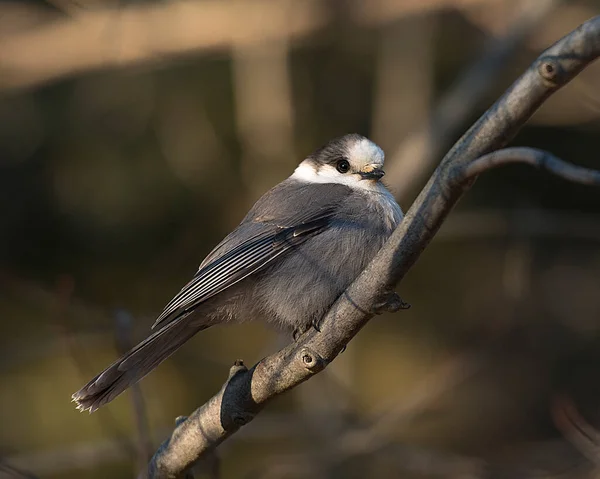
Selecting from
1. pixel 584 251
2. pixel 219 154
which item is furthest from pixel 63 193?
pixel 584 251

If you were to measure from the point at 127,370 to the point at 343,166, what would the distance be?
161 centimetres

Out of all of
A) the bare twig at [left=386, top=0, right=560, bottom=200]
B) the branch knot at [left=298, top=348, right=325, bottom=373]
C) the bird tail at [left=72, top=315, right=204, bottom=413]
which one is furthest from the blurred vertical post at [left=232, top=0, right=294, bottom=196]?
the branch knot at [left=298, top=348, right=325, bottom=373]

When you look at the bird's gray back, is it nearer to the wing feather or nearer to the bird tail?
the wing feather

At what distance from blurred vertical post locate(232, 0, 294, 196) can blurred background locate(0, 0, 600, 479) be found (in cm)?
2

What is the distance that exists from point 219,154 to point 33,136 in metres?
1.76

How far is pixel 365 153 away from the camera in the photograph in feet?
14.7

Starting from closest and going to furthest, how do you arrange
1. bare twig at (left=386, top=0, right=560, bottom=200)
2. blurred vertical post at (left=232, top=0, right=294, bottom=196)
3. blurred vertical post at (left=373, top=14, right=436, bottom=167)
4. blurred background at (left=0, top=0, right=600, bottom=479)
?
bare twig at (left=386, top=0, right=560, bottom=200)
blurred background at (left=0, top=0, right=600, bottom=479)
blurred vertical post at (left=232, top=0, right=294, bottom=196)
blurred vertical post at (left=373, top=14, right=436, bottom=167)

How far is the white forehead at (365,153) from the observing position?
14.7 ft

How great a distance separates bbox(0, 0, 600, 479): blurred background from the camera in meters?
7.04

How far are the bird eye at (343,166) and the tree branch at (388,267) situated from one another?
1463 mm

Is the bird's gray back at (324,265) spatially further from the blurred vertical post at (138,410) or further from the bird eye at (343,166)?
the blurred vertical post at (138,410)

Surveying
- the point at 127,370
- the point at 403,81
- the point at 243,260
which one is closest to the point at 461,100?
the point at 403,81

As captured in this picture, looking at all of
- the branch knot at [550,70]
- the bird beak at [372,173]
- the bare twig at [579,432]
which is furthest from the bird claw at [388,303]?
the bird beak at [372,173]

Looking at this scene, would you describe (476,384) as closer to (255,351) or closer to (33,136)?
(255,351)
